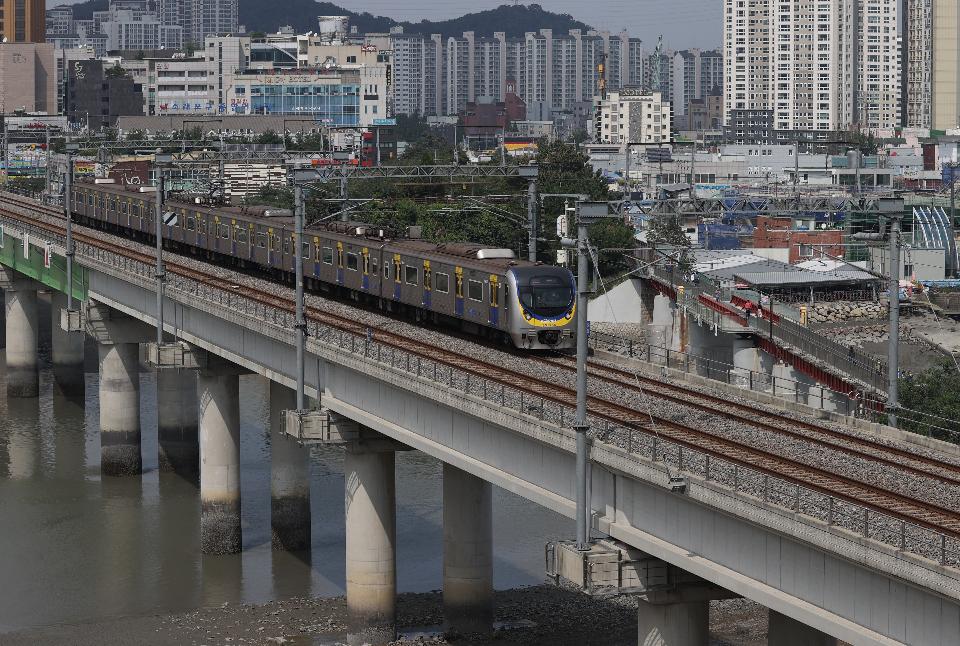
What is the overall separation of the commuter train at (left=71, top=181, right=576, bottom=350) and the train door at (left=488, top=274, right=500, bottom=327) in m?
0.03

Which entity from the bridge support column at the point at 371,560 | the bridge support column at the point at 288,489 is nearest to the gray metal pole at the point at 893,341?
the bridge support column at the point at 371,560

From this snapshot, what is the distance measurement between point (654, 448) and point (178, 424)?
3868 centimetres

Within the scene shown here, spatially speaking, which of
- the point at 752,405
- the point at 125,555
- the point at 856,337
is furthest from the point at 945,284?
the point at 752,405

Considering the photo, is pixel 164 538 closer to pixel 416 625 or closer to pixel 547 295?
pixel 416 625

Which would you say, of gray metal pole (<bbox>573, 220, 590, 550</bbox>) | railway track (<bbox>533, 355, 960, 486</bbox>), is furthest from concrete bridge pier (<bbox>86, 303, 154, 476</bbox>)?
gray metal pole (<bbox>573, 220, 590, 550</bbox>)

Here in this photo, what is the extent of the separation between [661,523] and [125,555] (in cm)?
2850

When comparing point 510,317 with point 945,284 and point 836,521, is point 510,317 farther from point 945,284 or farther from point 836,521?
point 945,284

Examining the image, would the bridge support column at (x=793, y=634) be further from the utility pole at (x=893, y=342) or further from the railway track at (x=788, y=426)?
the utility pole at (x=893, y=342)

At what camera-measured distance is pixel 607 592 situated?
30.4 meters

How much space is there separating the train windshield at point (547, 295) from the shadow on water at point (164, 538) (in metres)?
8.03

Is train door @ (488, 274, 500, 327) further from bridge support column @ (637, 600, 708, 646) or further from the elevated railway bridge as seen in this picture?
bridge support column @ (637, 600, 708, 646)

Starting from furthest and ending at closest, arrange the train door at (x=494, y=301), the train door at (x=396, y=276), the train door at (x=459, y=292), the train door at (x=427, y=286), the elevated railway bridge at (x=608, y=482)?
the train door at (x=396, y=276) < the train door at (x=427, y=286) < the train door at (x=459, y=292) < the train door at (x=494, y=301) < the elevated railway bridge at (x=608, y=482)

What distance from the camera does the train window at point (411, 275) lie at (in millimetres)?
53334

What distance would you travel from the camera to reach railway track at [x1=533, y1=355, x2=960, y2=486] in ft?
103
